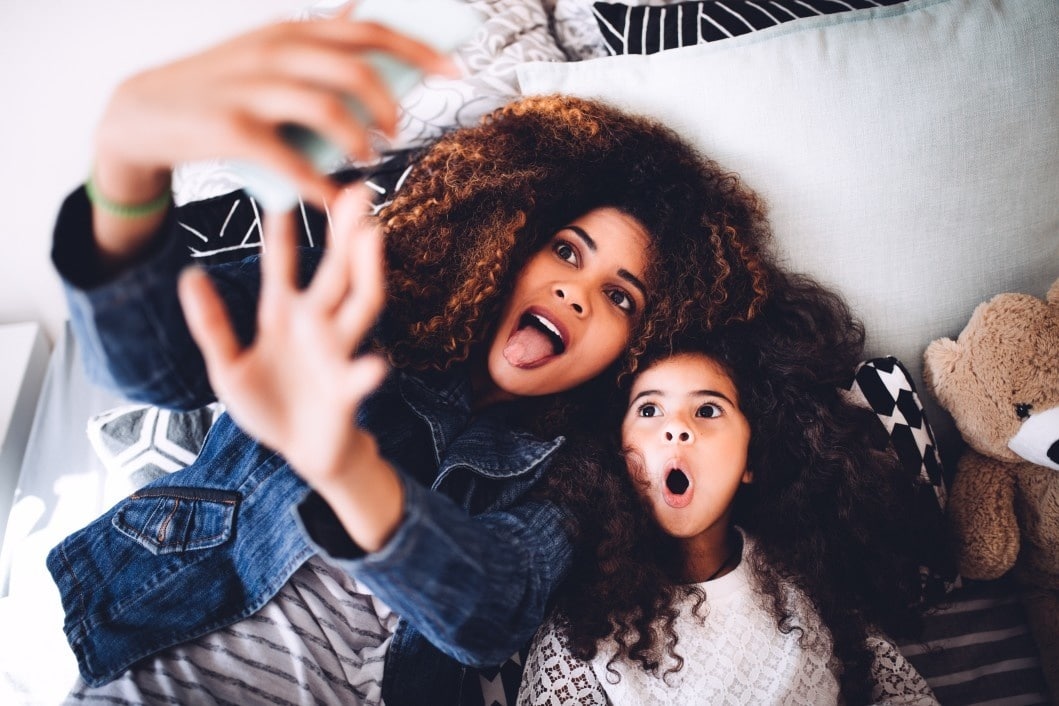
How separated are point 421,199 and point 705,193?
44cm

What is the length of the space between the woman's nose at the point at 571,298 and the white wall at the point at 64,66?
0.75 m

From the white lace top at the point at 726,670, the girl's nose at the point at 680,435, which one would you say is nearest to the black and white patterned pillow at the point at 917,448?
the white lace top at the point at 726,670

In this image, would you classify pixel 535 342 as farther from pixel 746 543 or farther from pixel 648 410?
pixel 746 543

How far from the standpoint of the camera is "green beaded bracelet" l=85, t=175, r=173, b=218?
0.54 meters

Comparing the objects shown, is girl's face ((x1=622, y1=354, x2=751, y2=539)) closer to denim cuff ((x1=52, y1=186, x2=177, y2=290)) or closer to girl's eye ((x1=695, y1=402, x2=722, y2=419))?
girl's eye ((x1=695, y1=402, x2=722, y2=419))

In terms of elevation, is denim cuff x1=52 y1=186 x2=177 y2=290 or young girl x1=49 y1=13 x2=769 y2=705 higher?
denim cuff x1=52 y1=186 x2=177 y2=290

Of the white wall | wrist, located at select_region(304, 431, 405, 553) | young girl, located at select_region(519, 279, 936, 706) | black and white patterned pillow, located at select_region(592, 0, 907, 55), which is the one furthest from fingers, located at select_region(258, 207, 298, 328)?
the white wall

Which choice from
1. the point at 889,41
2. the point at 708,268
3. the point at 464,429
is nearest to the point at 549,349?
the point at 464,429

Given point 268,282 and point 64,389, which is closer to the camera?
point 268,282

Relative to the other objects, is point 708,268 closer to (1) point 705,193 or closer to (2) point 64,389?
(1) point 705,193

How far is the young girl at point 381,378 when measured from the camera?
0.45 m

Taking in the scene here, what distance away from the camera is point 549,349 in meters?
0.89

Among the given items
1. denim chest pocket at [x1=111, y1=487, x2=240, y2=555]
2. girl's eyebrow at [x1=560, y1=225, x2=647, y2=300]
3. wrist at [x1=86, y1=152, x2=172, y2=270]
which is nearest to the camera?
wrist at [x1=86, y1=152, x2=172, y2=270]

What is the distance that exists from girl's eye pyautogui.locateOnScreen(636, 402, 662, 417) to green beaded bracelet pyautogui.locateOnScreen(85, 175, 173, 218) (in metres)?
0.63
